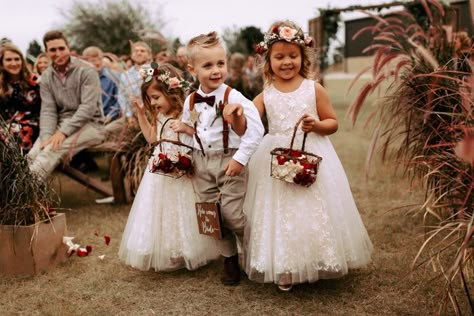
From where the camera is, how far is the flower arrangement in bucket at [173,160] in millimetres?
3084

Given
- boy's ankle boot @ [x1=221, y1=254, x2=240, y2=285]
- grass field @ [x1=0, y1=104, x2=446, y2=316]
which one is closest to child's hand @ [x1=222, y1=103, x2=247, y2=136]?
boy's ankle boot @ [x1=221, y1=254, x2=240, y2=285]

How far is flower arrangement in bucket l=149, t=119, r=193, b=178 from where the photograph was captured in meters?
3.08

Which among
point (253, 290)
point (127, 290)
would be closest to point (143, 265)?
point (127, 290)

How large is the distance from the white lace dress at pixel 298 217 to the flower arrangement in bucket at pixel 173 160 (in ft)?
1.34

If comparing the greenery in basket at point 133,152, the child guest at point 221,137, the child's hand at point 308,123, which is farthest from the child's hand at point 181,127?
the greenery in basket at point 133,152

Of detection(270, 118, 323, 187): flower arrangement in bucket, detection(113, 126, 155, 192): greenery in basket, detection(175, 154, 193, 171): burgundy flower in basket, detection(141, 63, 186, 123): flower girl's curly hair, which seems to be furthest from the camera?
detection(113, 126, 155, 192): greenery in basket

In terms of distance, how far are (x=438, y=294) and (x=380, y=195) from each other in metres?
2.58

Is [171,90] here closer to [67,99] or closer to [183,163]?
[183,163]

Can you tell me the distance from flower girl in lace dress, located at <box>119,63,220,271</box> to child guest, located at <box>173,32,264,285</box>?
0.20 m

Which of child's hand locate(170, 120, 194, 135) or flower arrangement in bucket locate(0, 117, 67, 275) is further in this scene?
flower arrangement in bucket locate(0, 117, 67, 275)

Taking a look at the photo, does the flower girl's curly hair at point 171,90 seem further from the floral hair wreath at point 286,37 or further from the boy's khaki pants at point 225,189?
the floral hair wreath at point 286,37

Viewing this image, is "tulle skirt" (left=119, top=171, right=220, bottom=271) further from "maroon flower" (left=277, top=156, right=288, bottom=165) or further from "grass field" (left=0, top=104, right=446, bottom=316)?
"maroon flower" (left=277, top=156, right=288, bottom=165)

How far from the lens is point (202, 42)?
2.90 m

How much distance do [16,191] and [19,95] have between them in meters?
2.37
